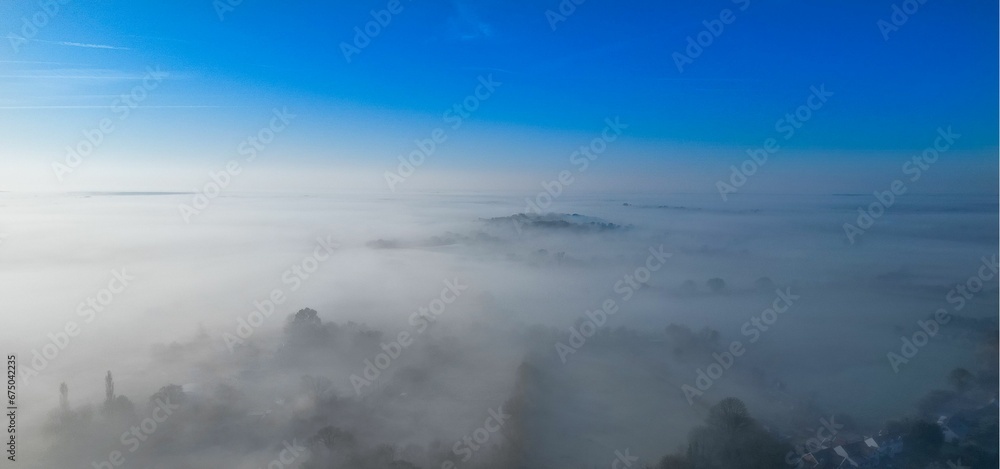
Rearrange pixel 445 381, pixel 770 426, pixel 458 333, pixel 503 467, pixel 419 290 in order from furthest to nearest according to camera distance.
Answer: pixel 419 290 < pixel 458 333 < pixel 445 381 < pixel 770 426 < pixel 503 467

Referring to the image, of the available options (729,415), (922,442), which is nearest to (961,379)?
(922,442)

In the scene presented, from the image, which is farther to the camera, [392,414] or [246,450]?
[392,414]

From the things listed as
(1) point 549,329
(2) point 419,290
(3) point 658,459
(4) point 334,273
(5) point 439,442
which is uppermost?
(4) point 334,273

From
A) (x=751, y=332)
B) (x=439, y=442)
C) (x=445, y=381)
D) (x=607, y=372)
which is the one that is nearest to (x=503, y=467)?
(x=439, y=442)

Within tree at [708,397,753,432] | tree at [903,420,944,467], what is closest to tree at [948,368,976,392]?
tree at [903,420,944,467]

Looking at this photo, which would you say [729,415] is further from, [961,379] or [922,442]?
[961,379]

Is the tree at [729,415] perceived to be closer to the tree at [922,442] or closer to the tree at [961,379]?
the tree at [922,442]

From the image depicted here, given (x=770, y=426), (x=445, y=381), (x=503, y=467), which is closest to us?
(x=503, y=467)

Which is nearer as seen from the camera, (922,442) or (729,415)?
(922,442)

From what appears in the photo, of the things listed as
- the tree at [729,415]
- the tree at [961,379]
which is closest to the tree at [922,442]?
the tree at [961,379]

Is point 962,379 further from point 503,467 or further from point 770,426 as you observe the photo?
point 503,467

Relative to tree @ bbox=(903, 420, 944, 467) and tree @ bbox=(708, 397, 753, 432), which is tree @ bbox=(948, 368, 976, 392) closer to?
tree @ bbox=(903, 420, 944, 467)
